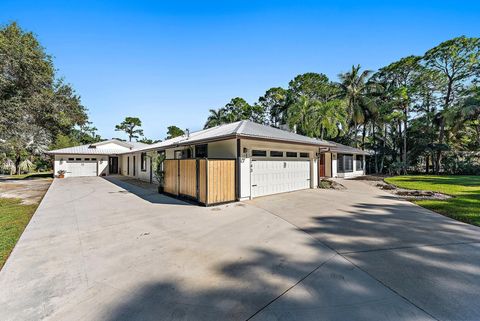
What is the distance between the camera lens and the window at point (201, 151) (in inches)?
395

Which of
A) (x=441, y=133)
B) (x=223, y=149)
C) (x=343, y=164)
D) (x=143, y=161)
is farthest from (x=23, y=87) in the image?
(x=441, y=133)

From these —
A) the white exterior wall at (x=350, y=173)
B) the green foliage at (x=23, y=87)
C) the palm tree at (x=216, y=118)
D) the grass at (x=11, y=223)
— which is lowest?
the grass at (x=11, y=223)

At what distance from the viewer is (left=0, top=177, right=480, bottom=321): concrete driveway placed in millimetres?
2301

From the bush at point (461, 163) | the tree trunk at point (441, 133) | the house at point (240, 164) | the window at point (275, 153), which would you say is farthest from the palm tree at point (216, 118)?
the bush at point (461, 163)

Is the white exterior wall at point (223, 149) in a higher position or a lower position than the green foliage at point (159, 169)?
higher

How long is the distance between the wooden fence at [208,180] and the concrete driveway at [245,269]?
179cm

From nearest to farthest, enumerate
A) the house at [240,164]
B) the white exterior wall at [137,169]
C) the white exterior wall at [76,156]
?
the house at [240,164] < the white exterior wall at [137,169] < the white exterior wall at [76,156]

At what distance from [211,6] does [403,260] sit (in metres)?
10.4

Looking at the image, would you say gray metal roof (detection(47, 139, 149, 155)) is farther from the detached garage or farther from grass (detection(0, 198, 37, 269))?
grass (detection(0, 198, 37, 269))

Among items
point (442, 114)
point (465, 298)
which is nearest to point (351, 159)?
point (442, 114)

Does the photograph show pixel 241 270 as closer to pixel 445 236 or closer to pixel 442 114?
pixel 445 236

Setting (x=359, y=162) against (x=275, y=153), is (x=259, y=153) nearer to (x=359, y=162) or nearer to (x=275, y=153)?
(x=275, y=153)

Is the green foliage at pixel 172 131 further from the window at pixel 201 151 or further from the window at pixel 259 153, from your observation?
the window at pixel 259 153

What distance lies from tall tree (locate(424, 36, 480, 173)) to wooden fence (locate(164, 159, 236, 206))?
24.2 metres
